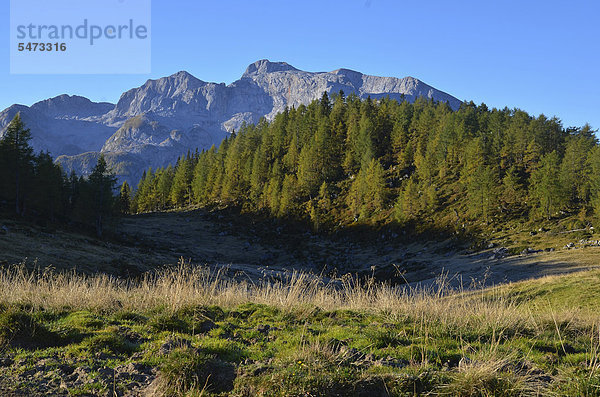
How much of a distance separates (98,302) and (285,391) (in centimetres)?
699

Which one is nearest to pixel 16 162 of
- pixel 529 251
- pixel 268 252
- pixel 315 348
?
pixel 268 252

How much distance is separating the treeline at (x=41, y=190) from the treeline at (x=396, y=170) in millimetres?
37899

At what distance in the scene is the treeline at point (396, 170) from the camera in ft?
198

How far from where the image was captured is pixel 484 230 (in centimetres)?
5728

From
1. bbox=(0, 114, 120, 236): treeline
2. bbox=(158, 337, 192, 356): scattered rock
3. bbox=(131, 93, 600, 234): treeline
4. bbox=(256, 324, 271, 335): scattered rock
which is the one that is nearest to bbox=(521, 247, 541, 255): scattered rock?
bbox=(131, 93, 600, 234): treeline

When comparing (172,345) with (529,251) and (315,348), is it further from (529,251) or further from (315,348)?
(529,251)

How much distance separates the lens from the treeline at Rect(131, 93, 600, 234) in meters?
60.4

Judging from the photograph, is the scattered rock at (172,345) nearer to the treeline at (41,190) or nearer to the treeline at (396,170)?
the treeline at (41,190)

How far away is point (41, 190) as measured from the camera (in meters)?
52.4

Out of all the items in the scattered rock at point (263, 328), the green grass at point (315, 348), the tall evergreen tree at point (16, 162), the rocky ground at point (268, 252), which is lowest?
the rocky ground at point (268, 252)

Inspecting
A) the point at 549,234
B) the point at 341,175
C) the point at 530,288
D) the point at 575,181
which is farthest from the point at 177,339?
the point at 341,175

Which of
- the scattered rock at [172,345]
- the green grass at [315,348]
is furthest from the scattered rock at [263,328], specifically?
the scattered rock at [172,345]

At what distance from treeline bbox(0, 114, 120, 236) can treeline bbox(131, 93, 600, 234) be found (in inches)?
1492

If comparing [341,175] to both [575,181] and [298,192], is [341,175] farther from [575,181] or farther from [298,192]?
[575,181]
